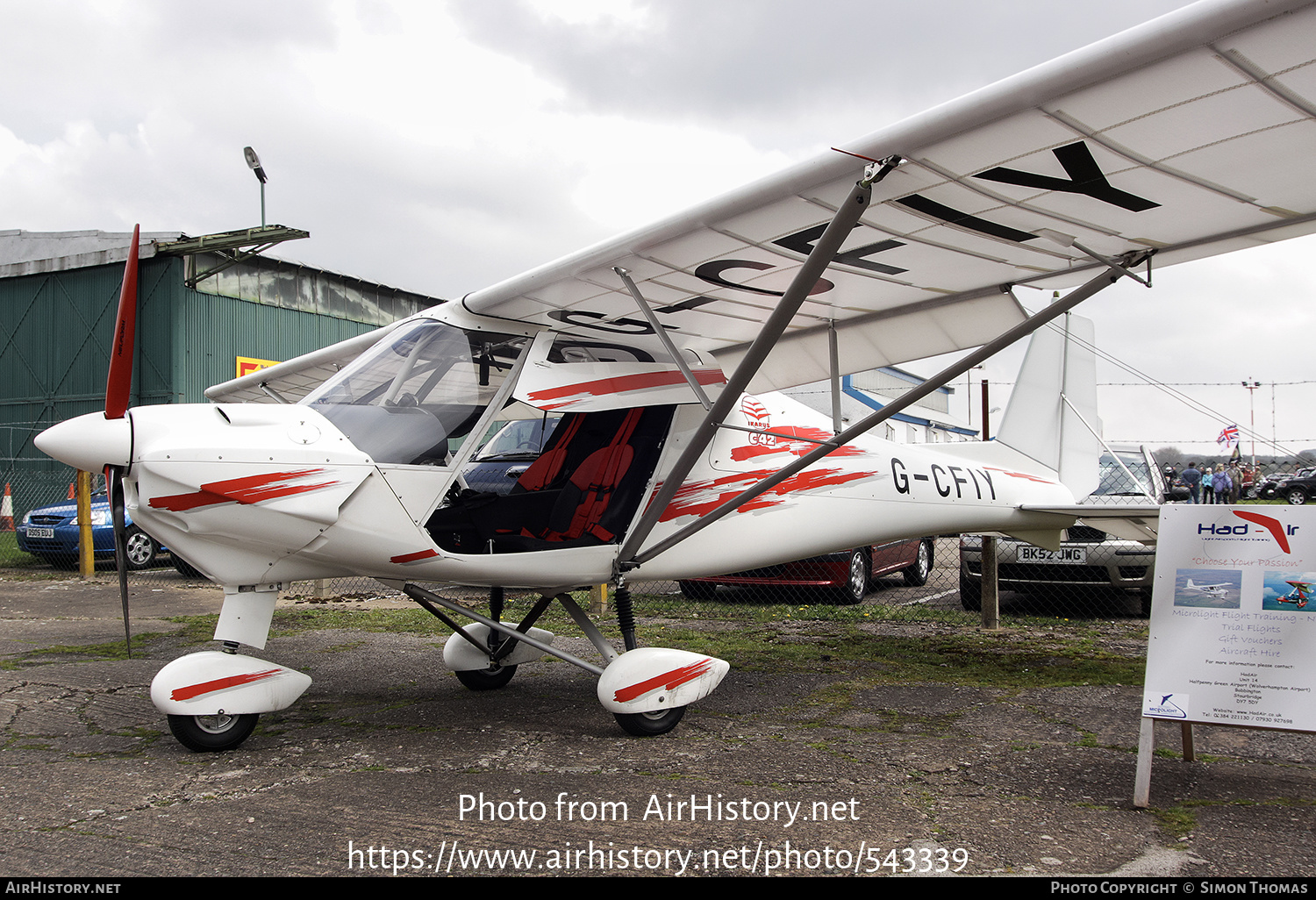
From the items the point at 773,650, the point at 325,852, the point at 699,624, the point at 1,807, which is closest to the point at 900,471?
the point at 773,650

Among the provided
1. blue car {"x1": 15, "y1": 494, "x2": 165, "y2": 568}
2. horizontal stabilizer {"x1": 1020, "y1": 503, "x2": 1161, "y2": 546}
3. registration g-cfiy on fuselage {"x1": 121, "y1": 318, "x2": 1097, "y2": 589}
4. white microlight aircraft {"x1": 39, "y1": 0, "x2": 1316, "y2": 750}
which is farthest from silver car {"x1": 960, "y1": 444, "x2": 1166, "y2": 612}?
blue car {"x1": 15, "y1": 494, "x2": 165, "y2": 568}

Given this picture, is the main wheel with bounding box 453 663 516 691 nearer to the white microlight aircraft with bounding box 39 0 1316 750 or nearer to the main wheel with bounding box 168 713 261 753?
the white microlight aircraft with bounding box 39 0 1316 750

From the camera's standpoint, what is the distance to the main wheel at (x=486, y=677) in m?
5.30

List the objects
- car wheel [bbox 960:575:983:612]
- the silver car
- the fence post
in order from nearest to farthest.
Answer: the silver car → car wheel [bbox 960:575:983:612] → the fence post

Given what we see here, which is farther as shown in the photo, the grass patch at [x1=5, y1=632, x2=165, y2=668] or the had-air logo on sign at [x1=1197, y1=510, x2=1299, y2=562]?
the grass patch at [x1=5, y1=632, x2=165, y2=668]

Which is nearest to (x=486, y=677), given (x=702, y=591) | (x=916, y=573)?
(x=702, y=591)

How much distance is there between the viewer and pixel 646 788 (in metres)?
3.44

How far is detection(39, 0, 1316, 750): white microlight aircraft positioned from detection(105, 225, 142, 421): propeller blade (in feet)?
0.07

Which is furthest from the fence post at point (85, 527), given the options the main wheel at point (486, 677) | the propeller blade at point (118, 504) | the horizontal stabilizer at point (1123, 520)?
the horizontal stabilizer at point (1123, 520)

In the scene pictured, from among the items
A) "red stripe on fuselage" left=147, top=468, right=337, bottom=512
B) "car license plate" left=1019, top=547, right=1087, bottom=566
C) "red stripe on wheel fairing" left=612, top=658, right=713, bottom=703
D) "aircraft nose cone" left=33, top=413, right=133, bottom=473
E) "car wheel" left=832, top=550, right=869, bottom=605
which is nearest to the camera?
"aircraft nose cone" left=33, top=413, right=133, bottom=473

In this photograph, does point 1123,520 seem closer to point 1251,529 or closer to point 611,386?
point 1251,529

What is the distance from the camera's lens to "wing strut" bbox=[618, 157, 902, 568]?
3299mm

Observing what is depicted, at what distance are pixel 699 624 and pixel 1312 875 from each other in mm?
5730

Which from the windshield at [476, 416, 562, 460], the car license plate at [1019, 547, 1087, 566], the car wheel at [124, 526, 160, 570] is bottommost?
the car wheel at [124, 526, 160, 570]
